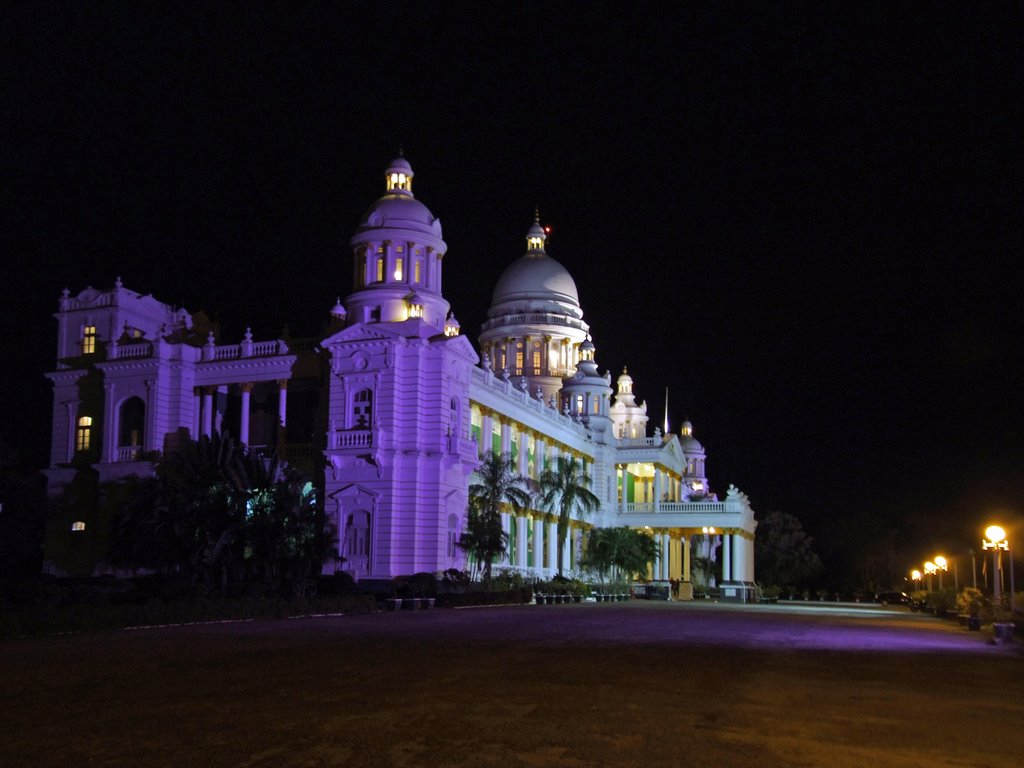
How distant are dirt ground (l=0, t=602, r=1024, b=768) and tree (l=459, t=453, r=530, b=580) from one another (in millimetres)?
31418

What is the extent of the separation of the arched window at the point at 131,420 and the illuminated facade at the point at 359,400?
8cm

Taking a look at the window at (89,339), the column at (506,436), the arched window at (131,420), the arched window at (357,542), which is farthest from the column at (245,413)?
the column at (506,436)

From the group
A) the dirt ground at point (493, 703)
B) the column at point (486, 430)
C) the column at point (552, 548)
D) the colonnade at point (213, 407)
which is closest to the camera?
the dirt ground at point (493, 703)

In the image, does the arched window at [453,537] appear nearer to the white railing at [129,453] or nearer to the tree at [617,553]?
the white railing at [129,453]

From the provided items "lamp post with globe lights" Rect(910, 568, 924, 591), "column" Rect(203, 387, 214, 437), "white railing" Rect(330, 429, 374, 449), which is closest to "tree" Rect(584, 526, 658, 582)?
"white railing" Rect(330, 429, 374, 449)

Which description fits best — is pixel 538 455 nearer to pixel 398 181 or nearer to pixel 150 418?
pixel 398 181

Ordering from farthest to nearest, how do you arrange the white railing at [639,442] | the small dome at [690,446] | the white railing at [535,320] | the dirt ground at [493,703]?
the small dome at [690,446]
the white railing at [535,320]
the white railing at [639,442]
the dirt ground at [493,703]

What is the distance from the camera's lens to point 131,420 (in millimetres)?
63406

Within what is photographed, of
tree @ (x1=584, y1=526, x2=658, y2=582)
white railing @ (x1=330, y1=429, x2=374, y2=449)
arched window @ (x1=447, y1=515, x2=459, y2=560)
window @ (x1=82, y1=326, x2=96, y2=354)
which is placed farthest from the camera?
tree @ (x1=584, y1=526, x2=658, y2=582)

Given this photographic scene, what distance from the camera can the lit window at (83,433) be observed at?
63.6 meters

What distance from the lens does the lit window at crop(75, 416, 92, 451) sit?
63.6 meters

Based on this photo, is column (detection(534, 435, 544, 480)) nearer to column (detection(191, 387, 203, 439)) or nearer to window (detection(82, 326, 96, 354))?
column (detection(191, 387, 203, 439))

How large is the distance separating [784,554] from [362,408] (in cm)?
6542

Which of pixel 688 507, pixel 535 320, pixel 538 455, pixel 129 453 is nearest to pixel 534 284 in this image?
pixel 535 320
